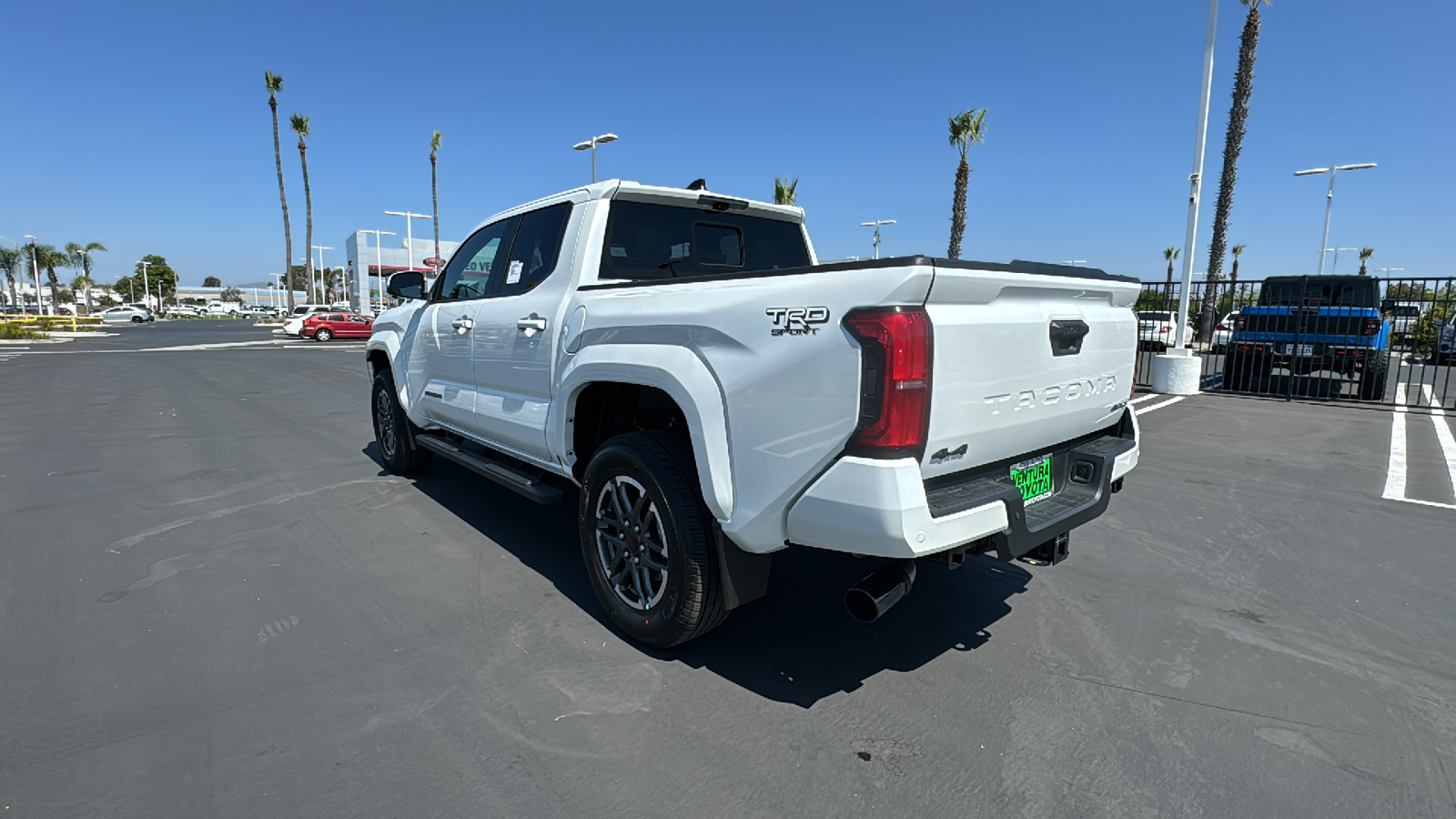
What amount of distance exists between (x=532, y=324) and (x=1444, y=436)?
10512 millimetres

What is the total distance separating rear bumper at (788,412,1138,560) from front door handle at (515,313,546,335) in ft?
6.27

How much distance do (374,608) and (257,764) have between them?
1195 millimetres

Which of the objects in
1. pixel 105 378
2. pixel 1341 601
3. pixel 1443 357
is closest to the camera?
pixel 1341 601

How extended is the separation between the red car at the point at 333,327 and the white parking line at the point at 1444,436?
113 ft

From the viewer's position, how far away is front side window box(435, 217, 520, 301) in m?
4.62

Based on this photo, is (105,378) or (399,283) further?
(105,378)

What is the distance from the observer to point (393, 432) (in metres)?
6.00

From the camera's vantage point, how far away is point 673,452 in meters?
2.93

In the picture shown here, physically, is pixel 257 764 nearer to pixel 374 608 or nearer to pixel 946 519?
pixel 374 608

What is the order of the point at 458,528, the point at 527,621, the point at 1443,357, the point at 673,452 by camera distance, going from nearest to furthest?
1. the point at 673,452
2. the point at 527,621
3. the point at 458,528
4. the point at 1443,357

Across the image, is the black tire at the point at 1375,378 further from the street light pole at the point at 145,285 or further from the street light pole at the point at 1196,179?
the street light pole at the point at 145,285

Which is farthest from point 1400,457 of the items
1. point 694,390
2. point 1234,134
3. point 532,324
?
point 1234,134

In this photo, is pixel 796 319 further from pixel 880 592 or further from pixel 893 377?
pixel 880 592

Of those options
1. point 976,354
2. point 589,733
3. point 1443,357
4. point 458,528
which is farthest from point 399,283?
point 1443,357
